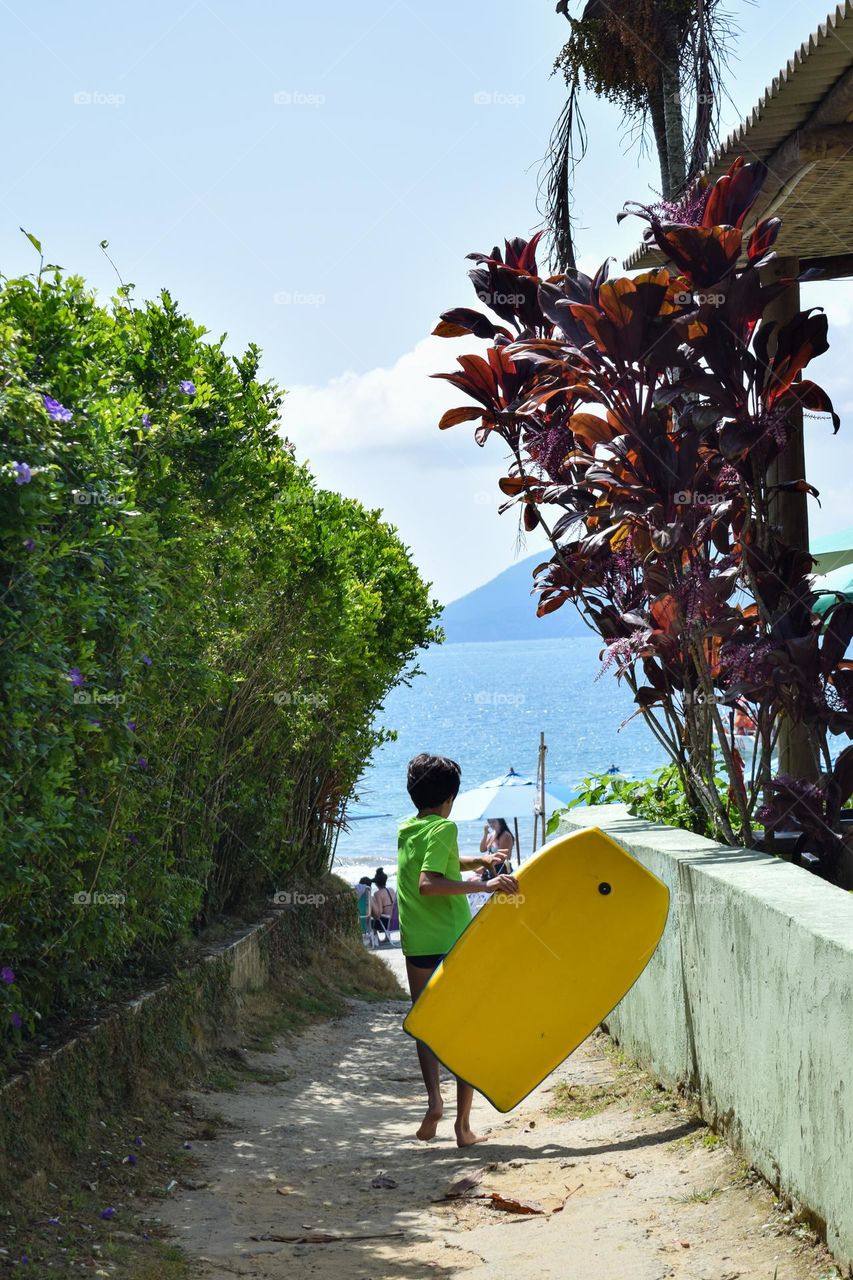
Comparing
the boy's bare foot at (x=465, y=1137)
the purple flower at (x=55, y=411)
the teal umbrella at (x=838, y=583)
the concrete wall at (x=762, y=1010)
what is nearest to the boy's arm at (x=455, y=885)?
the concrete wall at (x=762, y=1010)

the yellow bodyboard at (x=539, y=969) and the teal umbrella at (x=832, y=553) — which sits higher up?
the teal umbrella at (x=832, y=553)

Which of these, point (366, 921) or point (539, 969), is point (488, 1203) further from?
point (366, 921)

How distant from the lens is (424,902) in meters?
5.52

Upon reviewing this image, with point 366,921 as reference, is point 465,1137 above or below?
above

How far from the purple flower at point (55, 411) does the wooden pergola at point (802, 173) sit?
9.62ft

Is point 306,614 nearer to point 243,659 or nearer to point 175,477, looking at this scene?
point 243,659

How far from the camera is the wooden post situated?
21.9 ft

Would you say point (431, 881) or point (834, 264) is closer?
point (431, 881)

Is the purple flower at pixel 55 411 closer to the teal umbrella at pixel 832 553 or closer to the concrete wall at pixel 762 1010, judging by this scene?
the concrete wall at pixel 762 1010

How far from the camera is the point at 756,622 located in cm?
575

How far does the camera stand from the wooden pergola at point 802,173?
199 inches

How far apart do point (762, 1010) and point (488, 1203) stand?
1.31 metres

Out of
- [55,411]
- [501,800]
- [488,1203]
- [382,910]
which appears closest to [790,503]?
[488,1203]

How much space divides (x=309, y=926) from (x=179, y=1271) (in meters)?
6.91
